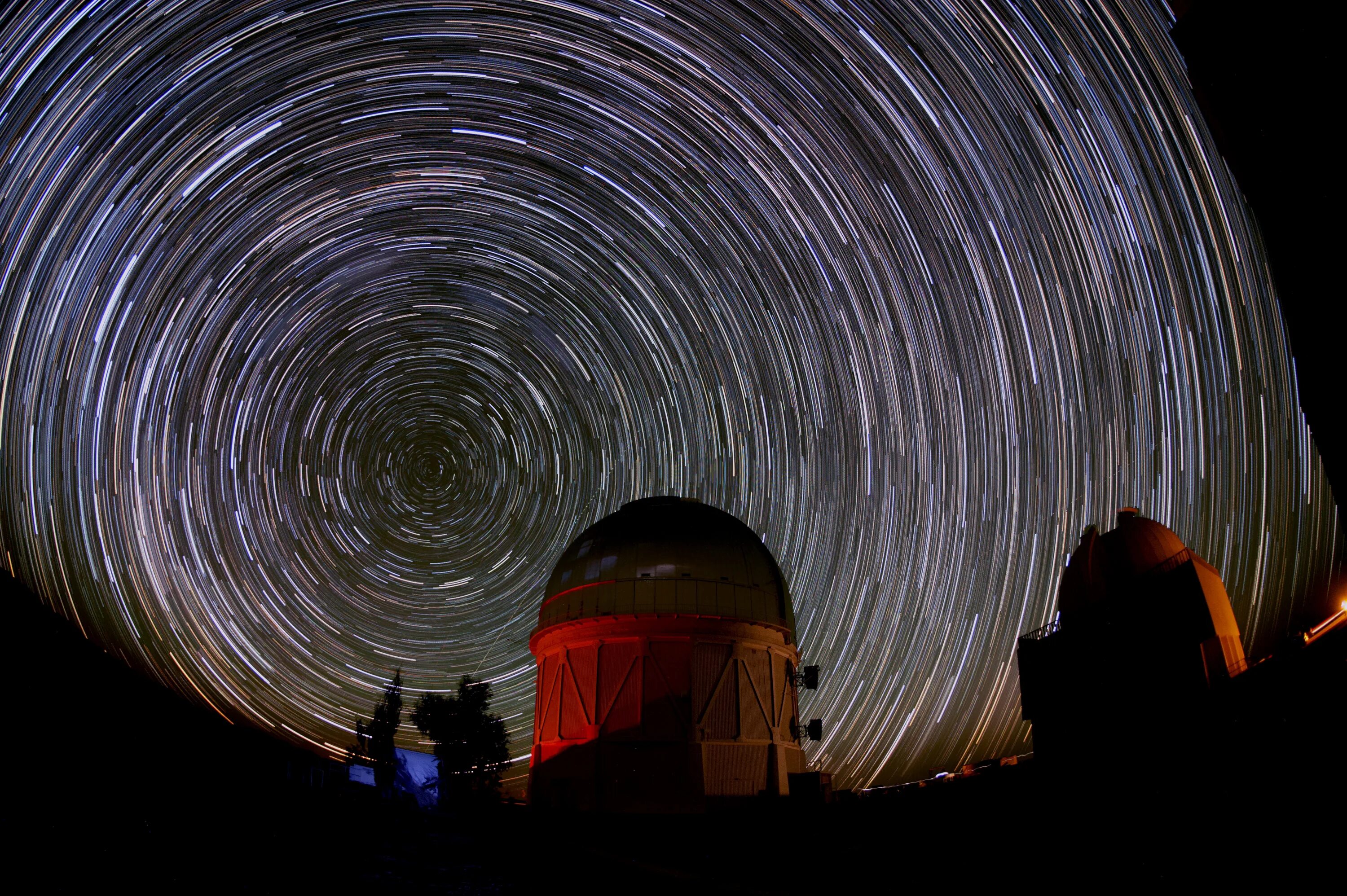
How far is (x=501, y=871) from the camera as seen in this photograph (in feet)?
26.5

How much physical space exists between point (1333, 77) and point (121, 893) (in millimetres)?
9763

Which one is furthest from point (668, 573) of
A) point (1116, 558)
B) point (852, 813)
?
point (1116, 558)

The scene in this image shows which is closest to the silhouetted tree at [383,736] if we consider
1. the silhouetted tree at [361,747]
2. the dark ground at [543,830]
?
the silhouetted tree at [361,747]

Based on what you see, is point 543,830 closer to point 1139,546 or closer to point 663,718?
point 663,718

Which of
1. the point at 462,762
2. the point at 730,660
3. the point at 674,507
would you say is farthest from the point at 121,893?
the point at 462,762

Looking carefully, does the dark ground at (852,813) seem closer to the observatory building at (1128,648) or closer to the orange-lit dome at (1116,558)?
the observatory building at (1128,648)

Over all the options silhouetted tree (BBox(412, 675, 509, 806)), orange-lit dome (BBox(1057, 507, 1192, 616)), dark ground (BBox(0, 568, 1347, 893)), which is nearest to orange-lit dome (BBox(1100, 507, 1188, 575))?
orange-lit dome (BBox(1057, 507, 1192, 616))

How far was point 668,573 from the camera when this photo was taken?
73.0ft

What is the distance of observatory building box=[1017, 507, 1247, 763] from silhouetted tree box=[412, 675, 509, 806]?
2921 cm

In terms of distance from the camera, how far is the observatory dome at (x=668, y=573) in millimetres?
21906

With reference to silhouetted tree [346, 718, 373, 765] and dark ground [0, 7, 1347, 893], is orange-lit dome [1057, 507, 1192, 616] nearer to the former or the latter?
dark ground [0, 7, 1347, 893]

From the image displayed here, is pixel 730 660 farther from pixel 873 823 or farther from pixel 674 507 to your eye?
pixel 873 823

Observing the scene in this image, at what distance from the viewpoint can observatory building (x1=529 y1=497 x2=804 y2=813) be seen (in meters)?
19.9

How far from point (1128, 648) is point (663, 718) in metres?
14.7
